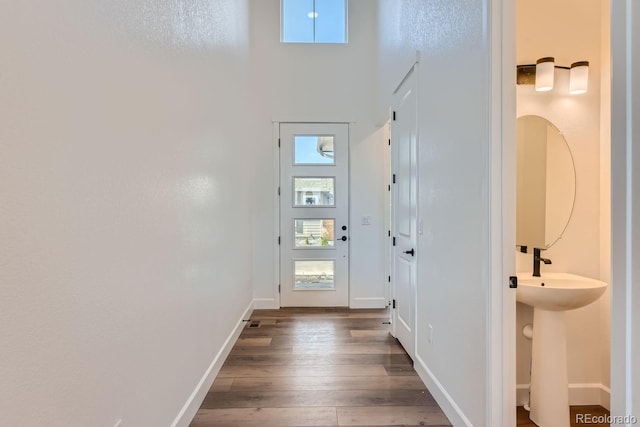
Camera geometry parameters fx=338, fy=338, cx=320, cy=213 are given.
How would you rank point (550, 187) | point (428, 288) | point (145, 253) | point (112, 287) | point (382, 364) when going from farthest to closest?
point (382, 364) → point (428, 288) → point (550, 187) → point (145, 253) → point (112, 287)

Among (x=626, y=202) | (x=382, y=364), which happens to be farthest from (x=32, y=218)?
(x=382, y=364)

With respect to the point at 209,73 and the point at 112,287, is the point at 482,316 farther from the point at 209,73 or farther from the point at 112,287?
the point at 209,73

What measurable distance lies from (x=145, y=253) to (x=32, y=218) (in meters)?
0.61

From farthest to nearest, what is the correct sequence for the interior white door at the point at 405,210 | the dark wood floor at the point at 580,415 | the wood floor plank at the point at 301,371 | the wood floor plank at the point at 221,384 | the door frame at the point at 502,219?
the interior white door at the point at 405,210 < the wood floor plank at the point at 301,371 < the wood floor plank at the point at 221,384 < the dark wood floor at the point at 580,415 < the door frame at the point at 502,219

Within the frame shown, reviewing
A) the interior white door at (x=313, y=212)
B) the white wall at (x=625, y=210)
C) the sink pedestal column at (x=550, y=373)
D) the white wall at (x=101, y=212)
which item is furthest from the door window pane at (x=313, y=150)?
the white wall at (x=625, y=210)

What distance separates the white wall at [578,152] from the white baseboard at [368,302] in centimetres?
222

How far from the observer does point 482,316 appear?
1636mm

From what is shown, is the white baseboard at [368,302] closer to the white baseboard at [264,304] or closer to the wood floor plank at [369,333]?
the wood floor plank at [369,333]

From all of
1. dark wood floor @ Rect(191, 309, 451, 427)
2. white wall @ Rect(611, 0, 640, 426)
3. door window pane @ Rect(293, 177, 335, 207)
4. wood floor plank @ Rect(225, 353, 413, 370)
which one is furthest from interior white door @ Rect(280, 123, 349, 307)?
white wall @ Rect(611, 0, 640, 426)

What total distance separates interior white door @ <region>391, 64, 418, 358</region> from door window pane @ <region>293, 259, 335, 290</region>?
3.73 ft

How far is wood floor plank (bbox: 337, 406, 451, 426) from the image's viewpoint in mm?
2012

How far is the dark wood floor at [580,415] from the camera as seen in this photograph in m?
1.98

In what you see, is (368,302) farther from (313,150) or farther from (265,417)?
(265,417)

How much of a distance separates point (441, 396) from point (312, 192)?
9.27 feet
